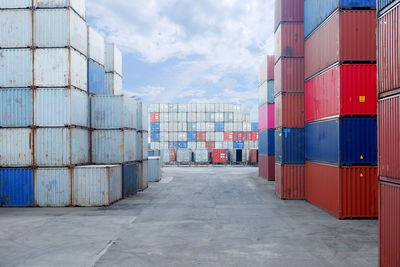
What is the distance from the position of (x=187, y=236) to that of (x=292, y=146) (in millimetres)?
11719

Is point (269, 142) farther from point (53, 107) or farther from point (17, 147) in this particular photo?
point (17, 147)

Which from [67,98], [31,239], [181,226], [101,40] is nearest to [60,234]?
[31,239]

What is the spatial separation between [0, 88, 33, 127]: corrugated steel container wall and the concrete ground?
5273 millimetres

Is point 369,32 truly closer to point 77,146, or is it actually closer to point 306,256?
point 306,256

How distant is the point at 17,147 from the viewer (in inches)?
780

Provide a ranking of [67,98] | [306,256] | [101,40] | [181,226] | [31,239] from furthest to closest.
Answer: [101,40]
[67,98]
[181,226]
[31,239]
[306,256]

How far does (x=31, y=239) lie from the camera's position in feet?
41.8

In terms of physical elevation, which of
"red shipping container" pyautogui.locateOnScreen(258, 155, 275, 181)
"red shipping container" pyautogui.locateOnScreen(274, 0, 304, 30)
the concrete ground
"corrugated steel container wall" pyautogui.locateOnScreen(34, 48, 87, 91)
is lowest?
the concrete ground

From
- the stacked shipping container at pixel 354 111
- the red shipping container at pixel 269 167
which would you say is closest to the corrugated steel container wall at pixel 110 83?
the red shipping container at pixel 269 167

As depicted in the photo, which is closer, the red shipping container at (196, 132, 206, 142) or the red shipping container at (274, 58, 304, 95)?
the red shipping container at (274, 58, 304, 95)

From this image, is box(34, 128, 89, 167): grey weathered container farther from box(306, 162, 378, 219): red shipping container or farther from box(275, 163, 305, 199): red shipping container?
box(306, 162, 378, 219): red shipping container

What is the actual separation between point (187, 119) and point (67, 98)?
48600 mm

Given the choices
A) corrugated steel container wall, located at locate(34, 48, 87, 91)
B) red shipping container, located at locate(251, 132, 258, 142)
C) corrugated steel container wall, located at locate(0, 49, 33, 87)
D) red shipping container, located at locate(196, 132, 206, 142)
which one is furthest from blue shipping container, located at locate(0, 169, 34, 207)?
red shipping container, located at locate(251, 132, 258, 142)

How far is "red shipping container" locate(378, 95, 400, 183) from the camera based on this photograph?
916 cm
